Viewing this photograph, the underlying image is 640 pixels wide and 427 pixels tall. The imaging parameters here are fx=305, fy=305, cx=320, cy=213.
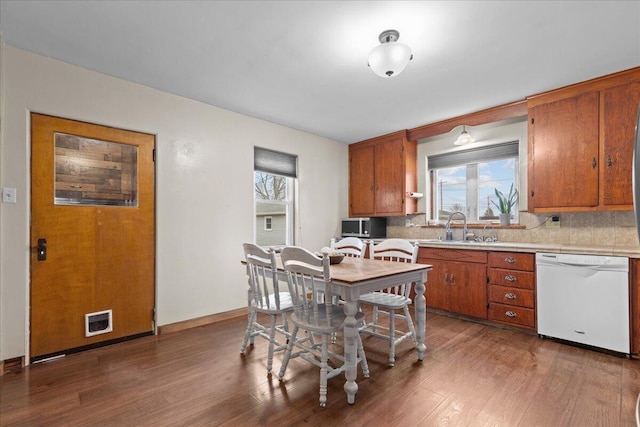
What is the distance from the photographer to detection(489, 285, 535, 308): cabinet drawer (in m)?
2.99

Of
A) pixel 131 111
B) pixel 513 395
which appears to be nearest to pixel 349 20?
pixel 131 111

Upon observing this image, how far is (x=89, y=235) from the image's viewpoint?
2697 mm

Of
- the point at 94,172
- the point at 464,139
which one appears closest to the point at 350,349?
the point at 94,172

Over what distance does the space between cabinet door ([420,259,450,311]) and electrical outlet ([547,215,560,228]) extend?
1.19 m

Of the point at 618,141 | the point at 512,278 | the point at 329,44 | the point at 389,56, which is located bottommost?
the point at 512,278

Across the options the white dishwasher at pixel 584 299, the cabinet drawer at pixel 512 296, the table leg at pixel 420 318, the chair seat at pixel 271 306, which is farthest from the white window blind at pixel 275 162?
the white dishwasher at pixel 584 299

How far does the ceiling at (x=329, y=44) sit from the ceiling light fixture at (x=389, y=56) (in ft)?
0.36

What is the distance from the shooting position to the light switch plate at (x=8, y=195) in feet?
7.51

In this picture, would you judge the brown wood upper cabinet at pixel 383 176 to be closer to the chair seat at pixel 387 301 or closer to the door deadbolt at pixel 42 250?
the chair seat at pixel 387 301

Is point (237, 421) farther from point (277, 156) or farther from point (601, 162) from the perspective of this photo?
point (601, 162)

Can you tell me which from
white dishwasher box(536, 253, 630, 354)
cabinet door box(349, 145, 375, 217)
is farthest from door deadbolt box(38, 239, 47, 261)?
white dishwasher box(536, 253, 630, 354)

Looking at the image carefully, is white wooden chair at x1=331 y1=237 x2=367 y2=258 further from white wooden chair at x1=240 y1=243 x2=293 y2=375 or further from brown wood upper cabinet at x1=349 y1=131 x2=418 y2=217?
brown wood upper cabinet at x1=349 y1=131 x2=418 y2=217

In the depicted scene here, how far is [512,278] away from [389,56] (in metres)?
2.50

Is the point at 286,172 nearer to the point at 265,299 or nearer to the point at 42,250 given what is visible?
the point at 265,299
